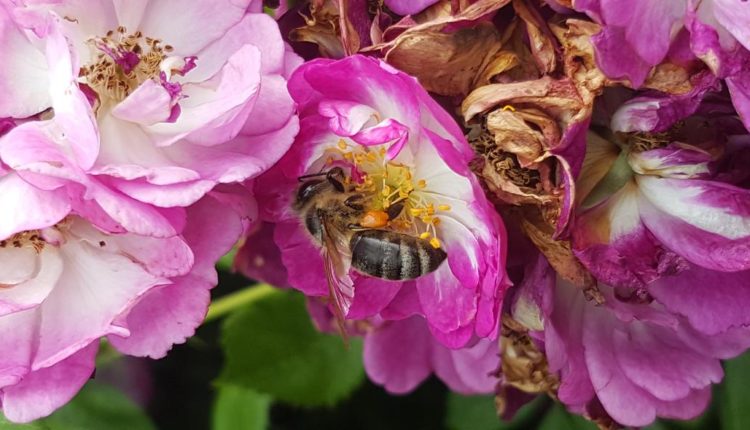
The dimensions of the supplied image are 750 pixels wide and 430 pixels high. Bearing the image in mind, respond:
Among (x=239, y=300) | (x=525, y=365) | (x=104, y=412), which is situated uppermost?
(x=525, y=365)

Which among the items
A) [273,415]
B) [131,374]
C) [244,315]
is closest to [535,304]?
[244,315]

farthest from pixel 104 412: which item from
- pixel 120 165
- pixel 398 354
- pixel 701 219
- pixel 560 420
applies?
pixel 701 219

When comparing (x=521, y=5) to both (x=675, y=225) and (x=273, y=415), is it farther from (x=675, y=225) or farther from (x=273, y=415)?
(x=273, y=415)

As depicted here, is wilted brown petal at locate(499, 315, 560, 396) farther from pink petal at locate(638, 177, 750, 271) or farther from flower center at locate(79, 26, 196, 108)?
flower center at locate(79, 26, 196, 108)

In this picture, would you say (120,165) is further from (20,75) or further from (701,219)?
(701,219)

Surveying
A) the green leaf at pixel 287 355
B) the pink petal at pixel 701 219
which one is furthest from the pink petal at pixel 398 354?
the pink petal at pixel 701 219

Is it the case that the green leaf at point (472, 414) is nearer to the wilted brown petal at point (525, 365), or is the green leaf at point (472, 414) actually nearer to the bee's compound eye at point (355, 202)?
the wilted brown petal at point (525, 365)
